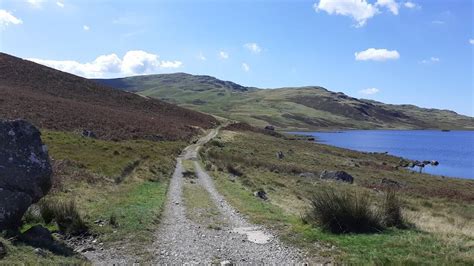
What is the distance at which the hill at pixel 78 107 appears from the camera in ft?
181

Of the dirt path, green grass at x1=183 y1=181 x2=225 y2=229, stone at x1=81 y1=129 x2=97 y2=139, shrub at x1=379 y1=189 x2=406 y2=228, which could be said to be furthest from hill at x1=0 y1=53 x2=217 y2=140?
shrub at x1=379 y1=189 x2=406 y2=228

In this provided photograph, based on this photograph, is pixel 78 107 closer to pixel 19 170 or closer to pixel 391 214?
pixel 19 170

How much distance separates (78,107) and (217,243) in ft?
191

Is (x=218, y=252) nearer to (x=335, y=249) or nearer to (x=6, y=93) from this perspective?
(x=335, y=249)

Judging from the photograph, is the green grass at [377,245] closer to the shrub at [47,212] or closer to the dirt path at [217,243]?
the dirt path at [217,243]

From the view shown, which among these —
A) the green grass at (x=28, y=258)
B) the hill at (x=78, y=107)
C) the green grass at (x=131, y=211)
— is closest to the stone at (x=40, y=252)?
the green grass at (x=28, y=258)

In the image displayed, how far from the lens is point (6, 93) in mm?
60375

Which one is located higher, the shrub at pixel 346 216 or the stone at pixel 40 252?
the shrub at pixel 346 216

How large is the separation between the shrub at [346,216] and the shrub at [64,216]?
301 inches

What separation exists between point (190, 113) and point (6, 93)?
157 ft

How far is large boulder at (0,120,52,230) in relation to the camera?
37.7 ft

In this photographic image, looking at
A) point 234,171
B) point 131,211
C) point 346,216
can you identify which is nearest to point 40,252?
point 131,211

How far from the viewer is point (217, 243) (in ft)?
43.5

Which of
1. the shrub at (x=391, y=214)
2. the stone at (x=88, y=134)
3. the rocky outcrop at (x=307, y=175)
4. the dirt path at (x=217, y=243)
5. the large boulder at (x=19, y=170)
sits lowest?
the rocky outcrop at (x=307, y=175)
